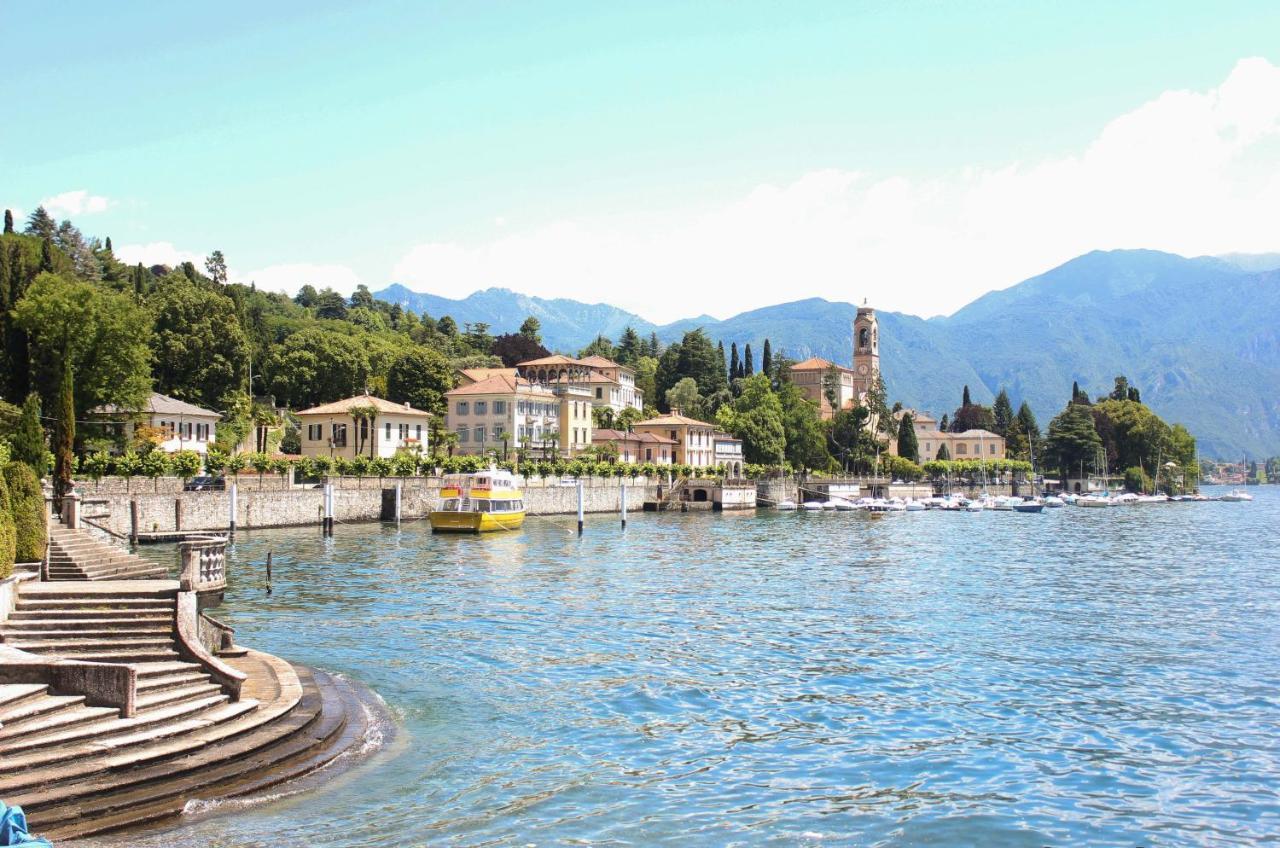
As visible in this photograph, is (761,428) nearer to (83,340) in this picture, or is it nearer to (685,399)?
(685,399)

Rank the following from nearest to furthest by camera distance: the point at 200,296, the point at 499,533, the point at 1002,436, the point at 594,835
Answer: the point at 594,835 < the point at 499,533 < the point at 200,296 < the point at 1002,436

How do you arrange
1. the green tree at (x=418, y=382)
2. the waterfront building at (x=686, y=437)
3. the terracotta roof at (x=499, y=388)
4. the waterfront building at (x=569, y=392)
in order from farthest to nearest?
the waterfront building at (x=686, y=437) < the waterfront building at (x=569, y=392) < the green tree at (x=418, y=382) < the terracotta roof at (x=499, y=388)

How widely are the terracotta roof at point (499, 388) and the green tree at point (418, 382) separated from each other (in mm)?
1870

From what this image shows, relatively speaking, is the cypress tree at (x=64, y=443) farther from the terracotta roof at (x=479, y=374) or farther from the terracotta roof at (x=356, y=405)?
the terracotta roof at (x=479, y=374)

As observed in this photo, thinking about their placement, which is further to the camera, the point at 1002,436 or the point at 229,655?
the point at 1002,436

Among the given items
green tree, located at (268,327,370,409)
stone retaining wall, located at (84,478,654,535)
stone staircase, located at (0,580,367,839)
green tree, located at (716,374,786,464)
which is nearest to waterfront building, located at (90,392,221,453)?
stone retaining wall, located at (84,478,654,535)

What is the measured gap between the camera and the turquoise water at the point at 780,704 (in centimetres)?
1441

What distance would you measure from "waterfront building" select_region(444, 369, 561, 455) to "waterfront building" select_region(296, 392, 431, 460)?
10272 mm

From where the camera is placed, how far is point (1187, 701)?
21828mm

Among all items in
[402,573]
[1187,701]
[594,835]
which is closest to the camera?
[594,835]

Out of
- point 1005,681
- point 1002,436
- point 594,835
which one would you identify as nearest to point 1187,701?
point 1005,681

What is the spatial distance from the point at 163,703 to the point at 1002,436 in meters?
195

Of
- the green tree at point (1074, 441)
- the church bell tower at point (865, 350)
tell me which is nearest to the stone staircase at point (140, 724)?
the green tree at point (1074, 441)

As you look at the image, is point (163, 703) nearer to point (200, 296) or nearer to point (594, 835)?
point (594, 835)
